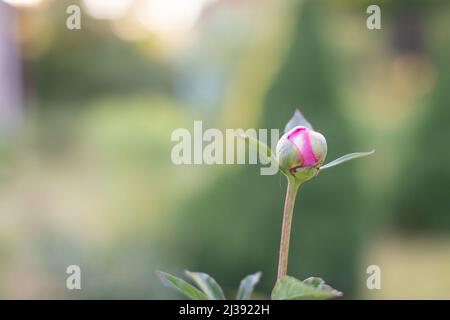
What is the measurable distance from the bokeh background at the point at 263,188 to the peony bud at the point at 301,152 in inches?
27.6

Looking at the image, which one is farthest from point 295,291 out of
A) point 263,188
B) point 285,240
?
point 263,188

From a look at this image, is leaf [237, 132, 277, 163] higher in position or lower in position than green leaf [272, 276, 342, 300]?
higher

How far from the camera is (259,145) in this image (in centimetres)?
43

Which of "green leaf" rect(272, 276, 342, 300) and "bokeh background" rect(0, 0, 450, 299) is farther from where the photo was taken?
"bokeh background" rect(0, 0, 450, 299)

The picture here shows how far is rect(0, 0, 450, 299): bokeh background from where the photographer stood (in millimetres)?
3053

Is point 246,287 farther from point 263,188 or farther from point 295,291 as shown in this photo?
point 263,188

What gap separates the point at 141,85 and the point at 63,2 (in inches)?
61.3

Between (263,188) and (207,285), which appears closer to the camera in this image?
(207,285)

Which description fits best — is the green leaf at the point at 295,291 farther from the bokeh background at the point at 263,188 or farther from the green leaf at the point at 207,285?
the bokeh background at the point at 263,188

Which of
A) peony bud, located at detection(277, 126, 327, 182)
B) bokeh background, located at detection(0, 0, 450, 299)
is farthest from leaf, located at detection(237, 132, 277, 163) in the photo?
bokeh background, located at detection(0, 0, 450, 299)

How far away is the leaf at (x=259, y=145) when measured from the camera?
16.6 inches

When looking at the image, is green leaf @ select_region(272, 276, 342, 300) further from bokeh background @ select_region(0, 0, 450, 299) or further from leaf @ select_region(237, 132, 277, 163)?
bokeh background @ select_region(0, 0, 450, 299)

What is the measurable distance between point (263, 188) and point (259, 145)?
2.53 meters

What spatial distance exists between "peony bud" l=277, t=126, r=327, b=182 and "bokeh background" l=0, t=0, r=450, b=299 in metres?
0.70
